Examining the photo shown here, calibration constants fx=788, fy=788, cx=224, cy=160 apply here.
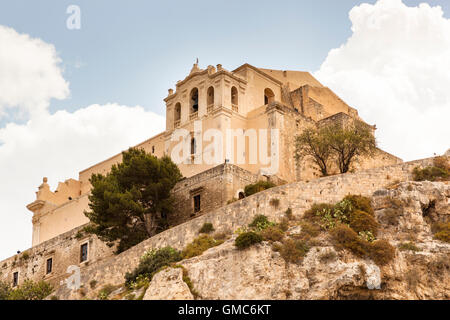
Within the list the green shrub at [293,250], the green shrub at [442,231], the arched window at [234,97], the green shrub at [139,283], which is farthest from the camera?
the arched window at [234,97]

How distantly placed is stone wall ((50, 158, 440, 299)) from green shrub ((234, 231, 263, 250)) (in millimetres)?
3366

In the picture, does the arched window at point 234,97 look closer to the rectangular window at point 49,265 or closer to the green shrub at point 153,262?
the rectangular window at point 49,265

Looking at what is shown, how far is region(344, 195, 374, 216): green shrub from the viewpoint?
34.5 m

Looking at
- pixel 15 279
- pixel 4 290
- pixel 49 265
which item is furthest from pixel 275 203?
pixel 15 279

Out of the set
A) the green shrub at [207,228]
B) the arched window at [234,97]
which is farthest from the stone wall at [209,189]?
the arched window at [234,97]

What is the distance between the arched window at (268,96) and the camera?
51969mm

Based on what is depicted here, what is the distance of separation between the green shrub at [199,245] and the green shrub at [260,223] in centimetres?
165
